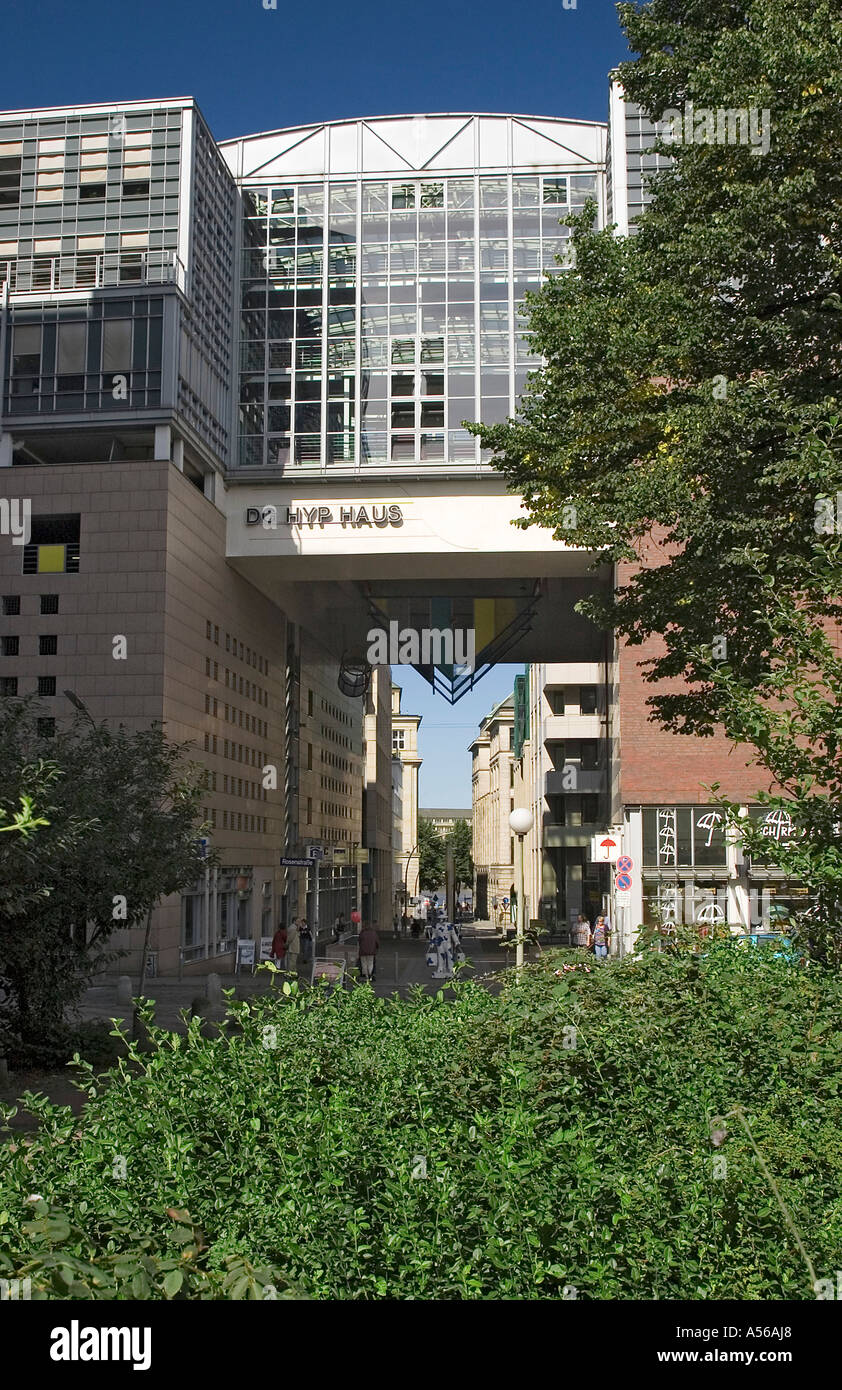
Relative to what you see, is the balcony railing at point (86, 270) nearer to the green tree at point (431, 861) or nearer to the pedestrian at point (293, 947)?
the pedestrian at point (293, 947)

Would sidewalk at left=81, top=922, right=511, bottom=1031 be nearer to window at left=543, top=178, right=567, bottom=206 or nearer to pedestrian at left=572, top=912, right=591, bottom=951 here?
pedestrian at left=572, top=912, right=591, bottom=951

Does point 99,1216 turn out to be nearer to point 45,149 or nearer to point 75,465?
point 75,465

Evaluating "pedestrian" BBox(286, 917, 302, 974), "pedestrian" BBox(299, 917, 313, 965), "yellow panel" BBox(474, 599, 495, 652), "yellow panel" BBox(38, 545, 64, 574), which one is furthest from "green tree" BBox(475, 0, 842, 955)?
"yellow panel" BBox(474, 599, 495, 652)

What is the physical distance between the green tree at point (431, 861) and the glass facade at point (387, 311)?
83393 mm

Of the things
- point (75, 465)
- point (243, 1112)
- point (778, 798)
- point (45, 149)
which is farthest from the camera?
point (45, 149)

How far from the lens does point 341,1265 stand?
3.61 m

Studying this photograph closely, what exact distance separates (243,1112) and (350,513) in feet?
135

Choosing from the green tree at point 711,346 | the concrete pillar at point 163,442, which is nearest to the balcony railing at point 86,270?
the concrete pillar at point 163,442

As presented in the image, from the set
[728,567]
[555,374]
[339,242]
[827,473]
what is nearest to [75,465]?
[339,242]

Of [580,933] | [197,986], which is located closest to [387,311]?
[580,933]

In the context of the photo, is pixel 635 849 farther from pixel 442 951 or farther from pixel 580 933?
pixel 442 951

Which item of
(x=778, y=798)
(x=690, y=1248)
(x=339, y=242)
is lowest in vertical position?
(x=690, y=1248)

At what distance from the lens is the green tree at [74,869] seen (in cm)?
1301

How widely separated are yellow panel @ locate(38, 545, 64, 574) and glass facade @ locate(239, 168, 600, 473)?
980 cm
